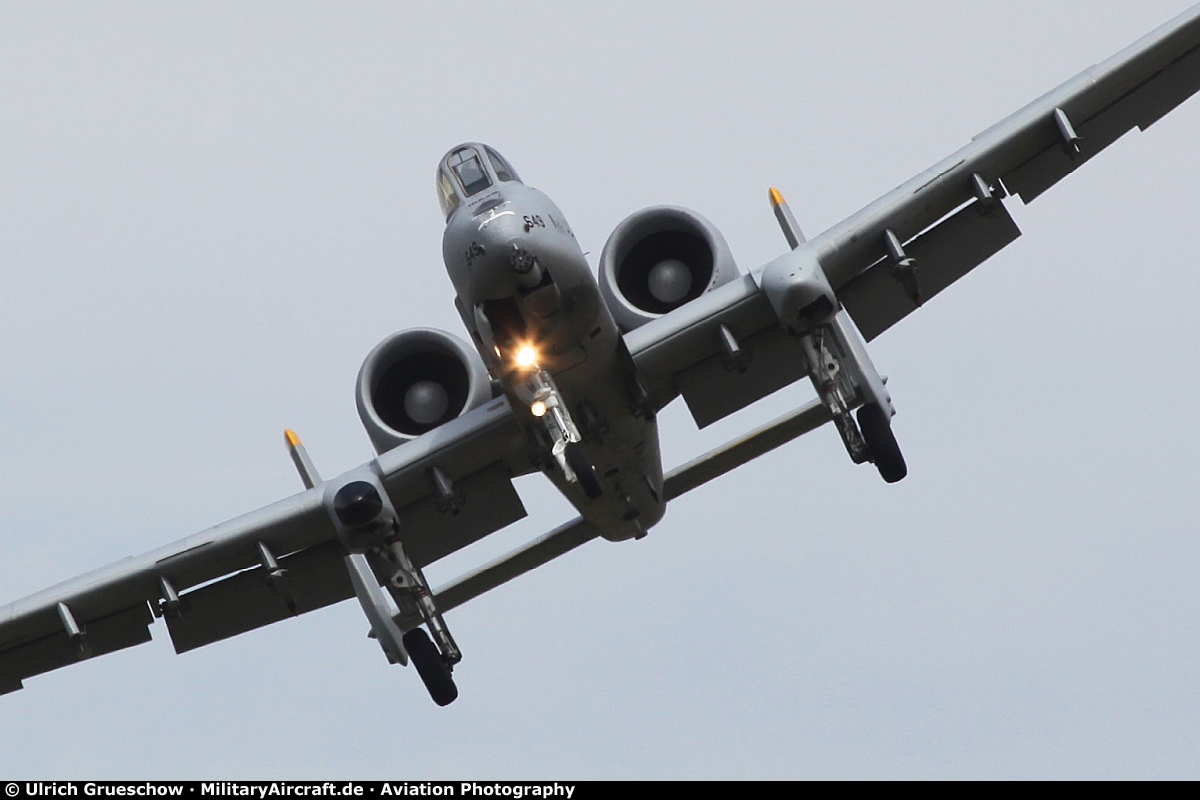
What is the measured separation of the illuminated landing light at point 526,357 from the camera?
56.5 feet

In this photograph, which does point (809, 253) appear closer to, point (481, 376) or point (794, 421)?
point (794, 421)

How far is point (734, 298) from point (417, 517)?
4.77 metres

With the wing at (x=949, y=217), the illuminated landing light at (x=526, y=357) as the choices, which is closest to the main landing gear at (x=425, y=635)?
the illuminated landing light at (x=526, y=357)

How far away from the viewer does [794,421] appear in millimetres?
19453

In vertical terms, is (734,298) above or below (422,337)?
below

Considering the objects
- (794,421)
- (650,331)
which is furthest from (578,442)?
(794,421)

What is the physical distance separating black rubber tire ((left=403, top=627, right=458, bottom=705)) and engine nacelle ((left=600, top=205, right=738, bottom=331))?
4217mm

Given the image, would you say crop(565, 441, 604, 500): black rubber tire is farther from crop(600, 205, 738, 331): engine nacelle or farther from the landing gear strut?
crop(600, 205, 738, 331): engine nacelle

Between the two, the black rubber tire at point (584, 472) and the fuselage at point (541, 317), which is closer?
the fuselage at point (541, 317)

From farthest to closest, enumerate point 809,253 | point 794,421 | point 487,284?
point 794,421, point 809,253, point 487,284

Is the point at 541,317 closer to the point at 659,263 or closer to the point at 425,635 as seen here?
the point at 659,263

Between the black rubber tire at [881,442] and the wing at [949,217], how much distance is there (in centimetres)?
116

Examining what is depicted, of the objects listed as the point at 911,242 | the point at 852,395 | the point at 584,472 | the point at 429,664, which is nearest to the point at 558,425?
the point at 584,472

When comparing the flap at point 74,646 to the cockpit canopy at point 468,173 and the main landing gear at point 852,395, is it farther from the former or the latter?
the main landing gear at point 852,395
